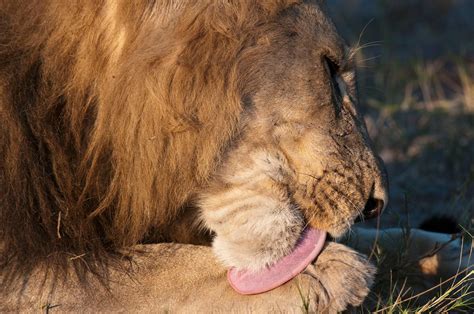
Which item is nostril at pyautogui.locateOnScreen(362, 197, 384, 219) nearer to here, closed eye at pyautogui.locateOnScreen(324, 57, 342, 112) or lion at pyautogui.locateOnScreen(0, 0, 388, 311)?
lion at pyautogui.locateOnScreen(0, 0, 388, 311)

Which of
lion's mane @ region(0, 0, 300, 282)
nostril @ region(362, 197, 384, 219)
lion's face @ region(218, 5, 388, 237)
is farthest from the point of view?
nostril @ region(362, 197, 384, 219)

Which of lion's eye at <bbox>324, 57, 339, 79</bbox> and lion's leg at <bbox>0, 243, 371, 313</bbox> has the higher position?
lion's eye at <bbox>324, 57, 339, 79</bbox>

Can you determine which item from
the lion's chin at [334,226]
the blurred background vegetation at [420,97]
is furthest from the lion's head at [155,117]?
the blurred background vegetation at [420,97]

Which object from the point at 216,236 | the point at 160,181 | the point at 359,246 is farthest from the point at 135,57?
the point at 359,246

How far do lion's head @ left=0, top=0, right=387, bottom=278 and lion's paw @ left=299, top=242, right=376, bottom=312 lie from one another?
0.34 ft

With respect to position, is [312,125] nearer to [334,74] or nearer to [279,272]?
[334,74]

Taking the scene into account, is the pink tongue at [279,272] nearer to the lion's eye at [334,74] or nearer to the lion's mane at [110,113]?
the lion's mane at [110,113]

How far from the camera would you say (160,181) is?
2.70m

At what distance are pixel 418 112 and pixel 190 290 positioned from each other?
10.4 feet

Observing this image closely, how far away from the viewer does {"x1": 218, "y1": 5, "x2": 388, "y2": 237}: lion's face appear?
267 centimetres

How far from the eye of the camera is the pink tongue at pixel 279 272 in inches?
107

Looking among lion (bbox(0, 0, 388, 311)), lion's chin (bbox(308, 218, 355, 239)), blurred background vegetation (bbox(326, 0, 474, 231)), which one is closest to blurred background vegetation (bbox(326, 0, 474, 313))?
blurred background vegetation (bbox(326, 0, 474, 231))

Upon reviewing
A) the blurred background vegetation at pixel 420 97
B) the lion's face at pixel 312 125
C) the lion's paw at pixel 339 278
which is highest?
the lion's face at pixel 312 125

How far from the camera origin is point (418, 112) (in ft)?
18.6
